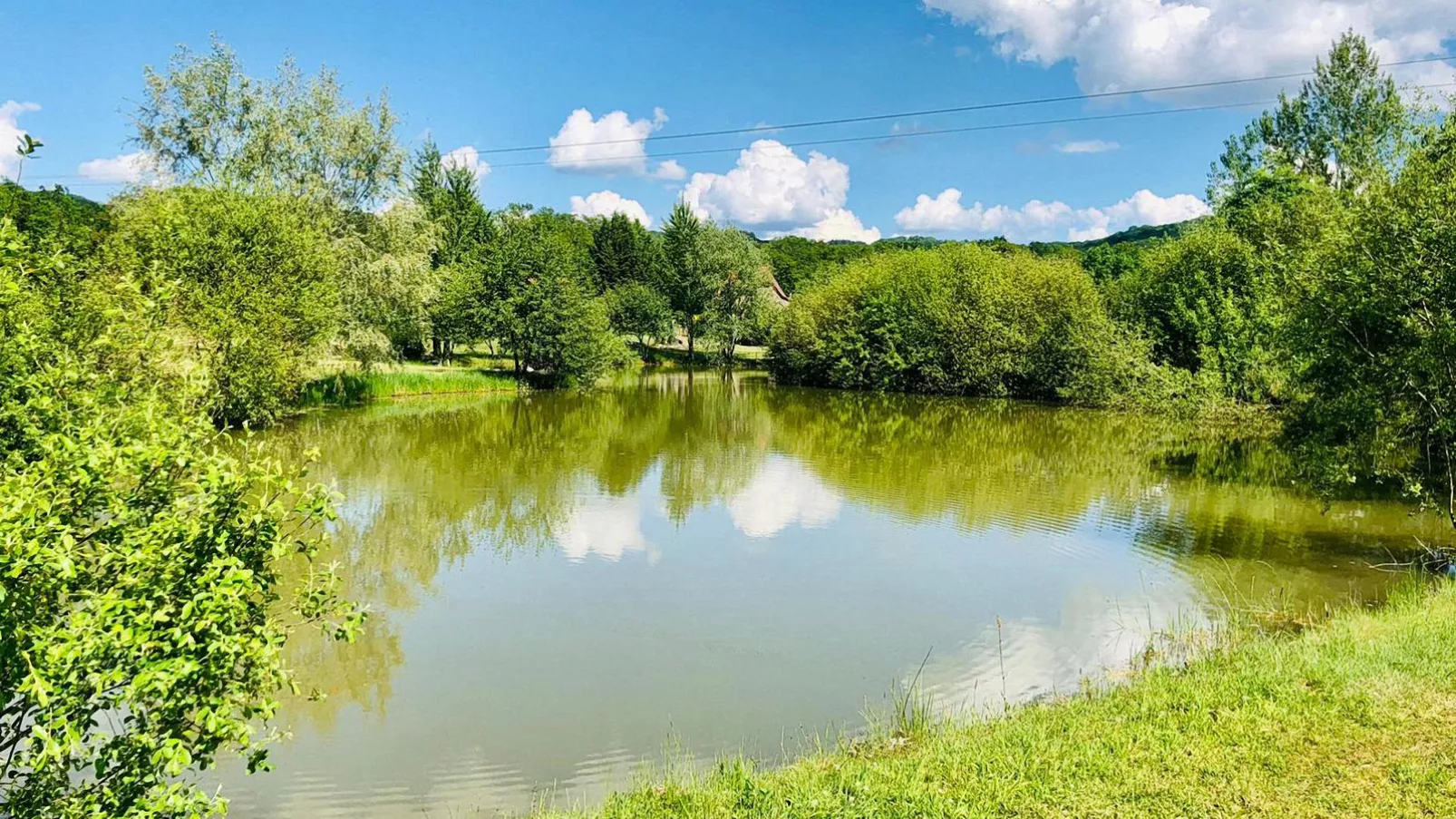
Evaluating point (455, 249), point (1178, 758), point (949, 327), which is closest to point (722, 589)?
point (1178, 758)

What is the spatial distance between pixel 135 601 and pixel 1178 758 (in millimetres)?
5816

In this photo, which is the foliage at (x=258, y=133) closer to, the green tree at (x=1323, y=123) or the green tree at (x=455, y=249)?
the green tree at (x=455, y=249)

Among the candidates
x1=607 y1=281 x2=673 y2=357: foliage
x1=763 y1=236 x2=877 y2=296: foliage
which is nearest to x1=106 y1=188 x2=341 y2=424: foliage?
x1=607 y1=281 x2=673 y2=357: foliage

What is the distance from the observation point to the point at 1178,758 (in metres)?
5.27

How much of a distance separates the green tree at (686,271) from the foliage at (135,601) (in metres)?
56.1

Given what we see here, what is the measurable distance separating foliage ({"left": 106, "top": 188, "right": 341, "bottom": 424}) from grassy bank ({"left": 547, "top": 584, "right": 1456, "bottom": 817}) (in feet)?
66.2

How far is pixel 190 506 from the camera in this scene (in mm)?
3891

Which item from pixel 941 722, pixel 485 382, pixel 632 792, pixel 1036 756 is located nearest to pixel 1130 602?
pixel 941 722

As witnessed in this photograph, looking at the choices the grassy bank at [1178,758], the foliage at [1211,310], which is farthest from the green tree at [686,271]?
the grassy bank at [1178,758]

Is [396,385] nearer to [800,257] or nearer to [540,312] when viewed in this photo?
[540,312]

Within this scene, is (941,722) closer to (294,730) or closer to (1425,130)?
(294,730)

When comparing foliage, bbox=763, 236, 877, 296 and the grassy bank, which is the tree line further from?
foliage, bbox=763, 236, 877, 296

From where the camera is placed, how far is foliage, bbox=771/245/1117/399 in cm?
3990

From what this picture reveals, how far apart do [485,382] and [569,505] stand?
86.2ft
